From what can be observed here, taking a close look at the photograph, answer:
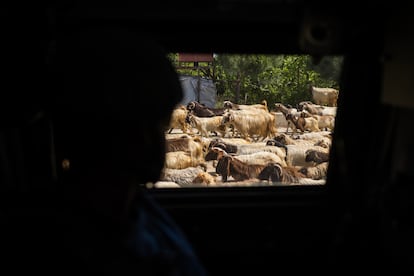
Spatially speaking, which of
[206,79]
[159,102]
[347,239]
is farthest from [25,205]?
[206,79]

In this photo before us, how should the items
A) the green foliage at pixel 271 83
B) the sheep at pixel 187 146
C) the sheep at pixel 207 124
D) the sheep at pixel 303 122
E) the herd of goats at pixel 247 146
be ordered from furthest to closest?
1. the sheep at pixel 303 122
2. the sheep at pixel 207 124
3. the green foliage at pixel 271 83
4. the sheep at pixel 187 146
5. the herd of goats at pixel 247 146

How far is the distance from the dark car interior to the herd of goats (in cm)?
555

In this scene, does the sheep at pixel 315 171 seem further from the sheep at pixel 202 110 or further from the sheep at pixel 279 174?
the sheep at pixel 202 110

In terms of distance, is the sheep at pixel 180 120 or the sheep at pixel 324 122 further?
the sheep at pixel 324 122

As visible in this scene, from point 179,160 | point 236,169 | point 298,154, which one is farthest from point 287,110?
point 179,160

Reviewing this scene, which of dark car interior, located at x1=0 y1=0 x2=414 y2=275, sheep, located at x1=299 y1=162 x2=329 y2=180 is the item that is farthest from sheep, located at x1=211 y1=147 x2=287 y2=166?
dark car interior, located at x1=0 y1=0 x2=414 y2=275

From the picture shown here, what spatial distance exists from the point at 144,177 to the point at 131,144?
13cm

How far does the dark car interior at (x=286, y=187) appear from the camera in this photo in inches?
50.0

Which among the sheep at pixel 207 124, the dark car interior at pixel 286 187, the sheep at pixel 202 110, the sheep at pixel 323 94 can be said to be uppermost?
the dark car interior at pixel 286 187

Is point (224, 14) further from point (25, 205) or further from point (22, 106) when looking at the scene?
point (25, 205)

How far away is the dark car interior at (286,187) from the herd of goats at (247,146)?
18.2ft

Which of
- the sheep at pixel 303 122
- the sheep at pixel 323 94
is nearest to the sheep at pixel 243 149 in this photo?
the sheep at pixel 303 122

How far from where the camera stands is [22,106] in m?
1.19

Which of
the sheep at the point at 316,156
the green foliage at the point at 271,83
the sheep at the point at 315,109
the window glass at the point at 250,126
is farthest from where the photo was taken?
the sheep at the point at 315,109
